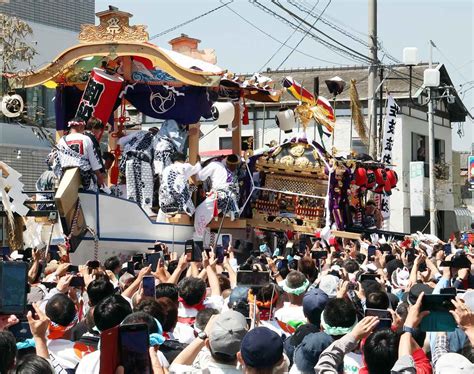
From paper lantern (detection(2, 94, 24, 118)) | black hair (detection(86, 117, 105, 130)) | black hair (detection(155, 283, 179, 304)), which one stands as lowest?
black hair (detection(155, 283, 179, 304))

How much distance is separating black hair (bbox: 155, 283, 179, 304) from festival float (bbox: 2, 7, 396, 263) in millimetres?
7096

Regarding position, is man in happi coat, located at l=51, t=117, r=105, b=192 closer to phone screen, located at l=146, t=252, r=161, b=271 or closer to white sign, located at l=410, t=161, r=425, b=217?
phone screen, located at l=146, t=252, r=161, b=271

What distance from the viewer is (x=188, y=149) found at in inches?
667

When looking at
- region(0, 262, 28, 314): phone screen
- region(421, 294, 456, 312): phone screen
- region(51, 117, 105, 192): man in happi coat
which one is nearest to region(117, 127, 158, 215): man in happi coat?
region(51, 117, 105, 192): man in happi coat

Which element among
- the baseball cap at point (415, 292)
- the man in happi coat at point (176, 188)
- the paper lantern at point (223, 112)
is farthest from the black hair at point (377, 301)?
the paper lantern at point (223, 112)

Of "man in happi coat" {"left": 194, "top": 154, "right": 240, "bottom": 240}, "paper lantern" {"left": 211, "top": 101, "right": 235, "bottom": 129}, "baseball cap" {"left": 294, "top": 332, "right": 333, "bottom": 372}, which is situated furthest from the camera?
"paper lantern" {"left": 211, "top": 101, "right": 235, "bottom": 129}

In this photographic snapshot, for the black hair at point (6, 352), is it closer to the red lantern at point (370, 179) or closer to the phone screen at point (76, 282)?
the phone screen at point (76, 282)

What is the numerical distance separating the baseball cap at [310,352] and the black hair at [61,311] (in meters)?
1.42

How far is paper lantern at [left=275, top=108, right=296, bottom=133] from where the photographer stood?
19.8 m

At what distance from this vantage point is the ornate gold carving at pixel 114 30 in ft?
51.3

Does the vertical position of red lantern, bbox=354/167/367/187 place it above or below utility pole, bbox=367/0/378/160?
below

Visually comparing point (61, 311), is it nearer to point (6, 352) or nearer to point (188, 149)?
point (6, 352)

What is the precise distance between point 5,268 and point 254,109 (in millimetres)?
28243

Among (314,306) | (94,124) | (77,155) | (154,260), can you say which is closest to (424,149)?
(94,124)
